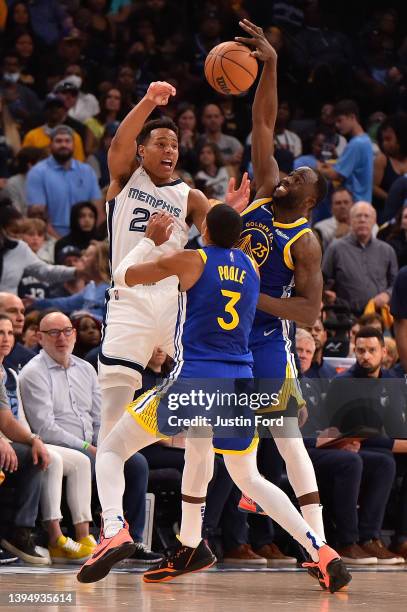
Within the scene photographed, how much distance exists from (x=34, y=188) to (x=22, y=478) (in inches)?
212

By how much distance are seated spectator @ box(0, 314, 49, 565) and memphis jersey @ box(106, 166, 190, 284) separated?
1.40m

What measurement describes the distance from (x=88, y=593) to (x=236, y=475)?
1.00 meters

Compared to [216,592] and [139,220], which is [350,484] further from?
[139,220]

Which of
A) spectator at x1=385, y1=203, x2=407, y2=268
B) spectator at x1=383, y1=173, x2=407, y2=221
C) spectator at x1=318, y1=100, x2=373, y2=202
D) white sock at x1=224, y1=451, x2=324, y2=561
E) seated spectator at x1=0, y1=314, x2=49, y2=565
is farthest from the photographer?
spectator at x1=318, y1=100, x2=373, y2=202

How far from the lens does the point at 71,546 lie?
321 inches

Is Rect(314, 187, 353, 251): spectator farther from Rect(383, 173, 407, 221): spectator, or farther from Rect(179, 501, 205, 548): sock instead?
Rect(179, 501, 205, 548): sock

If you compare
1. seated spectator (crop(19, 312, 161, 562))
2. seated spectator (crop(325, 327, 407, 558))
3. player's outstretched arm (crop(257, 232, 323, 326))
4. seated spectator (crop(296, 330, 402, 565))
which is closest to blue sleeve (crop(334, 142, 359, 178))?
seated spectator (crop(325, 327, 407, 558))

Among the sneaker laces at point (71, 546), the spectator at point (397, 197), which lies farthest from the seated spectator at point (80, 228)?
the sneaker laces at point (71, 546)

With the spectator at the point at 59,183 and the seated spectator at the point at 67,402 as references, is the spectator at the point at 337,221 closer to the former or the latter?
the spectator at the point at 59,183

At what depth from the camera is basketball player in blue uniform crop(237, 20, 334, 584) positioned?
22.6ft

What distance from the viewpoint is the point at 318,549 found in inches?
259

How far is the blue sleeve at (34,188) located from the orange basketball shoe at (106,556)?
23.2 feet

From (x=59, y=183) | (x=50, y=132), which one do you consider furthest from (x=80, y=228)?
(x=50, y=132)

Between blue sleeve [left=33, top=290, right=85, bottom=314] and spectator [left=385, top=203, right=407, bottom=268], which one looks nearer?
blue sleeve [left=33, top=290, right=85, bottom=314]
